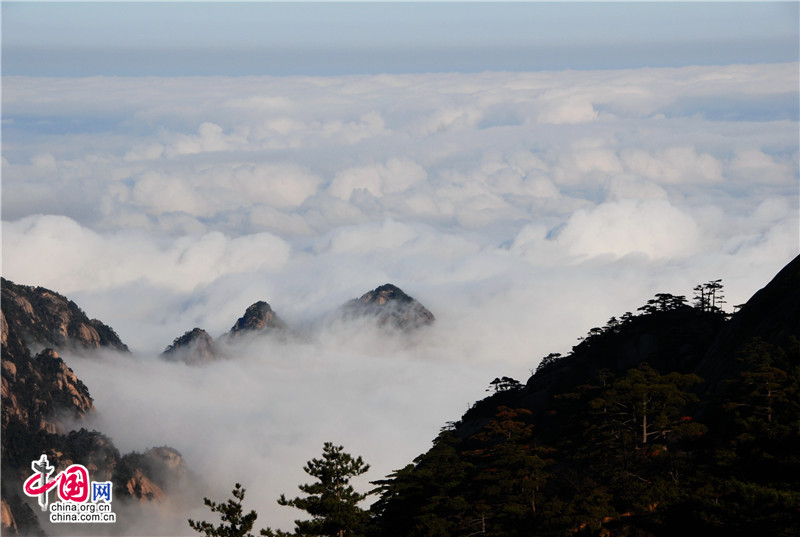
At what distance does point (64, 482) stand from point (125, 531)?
95.3 m

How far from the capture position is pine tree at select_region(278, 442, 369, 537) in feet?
233

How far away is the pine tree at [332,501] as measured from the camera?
233 ft

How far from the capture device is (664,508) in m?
62.2

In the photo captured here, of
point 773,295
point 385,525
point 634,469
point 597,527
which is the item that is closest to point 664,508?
point 597,527

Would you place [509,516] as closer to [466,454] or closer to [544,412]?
[466,454]

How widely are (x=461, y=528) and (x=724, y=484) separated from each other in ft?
70.8

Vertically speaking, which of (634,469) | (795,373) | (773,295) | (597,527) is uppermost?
(773,295)

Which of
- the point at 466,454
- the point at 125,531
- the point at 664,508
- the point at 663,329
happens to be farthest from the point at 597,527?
the point at 125,531

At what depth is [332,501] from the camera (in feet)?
232

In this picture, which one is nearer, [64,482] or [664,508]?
[664,508]

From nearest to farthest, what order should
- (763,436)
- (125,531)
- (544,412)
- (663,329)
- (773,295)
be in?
Answer: (763,436), (773,295), (544,412), (663,329), (125,531)

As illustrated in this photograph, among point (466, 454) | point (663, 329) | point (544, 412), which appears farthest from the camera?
point (663, 329)

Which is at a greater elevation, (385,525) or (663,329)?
(663,329)

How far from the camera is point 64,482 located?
108562mm
